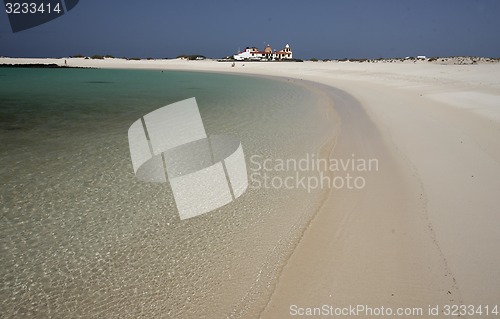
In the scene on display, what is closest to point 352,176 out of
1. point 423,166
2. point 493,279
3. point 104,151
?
point 423,166

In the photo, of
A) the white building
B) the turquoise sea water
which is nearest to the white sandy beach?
the turquoise sea water

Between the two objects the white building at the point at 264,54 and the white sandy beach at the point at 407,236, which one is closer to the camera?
the white sandy beach at the point at 407,236

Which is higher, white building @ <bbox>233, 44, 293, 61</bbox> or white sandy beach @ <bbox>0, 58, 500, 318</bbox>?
white building @ <bbox>233, 44, 293, 61</bbox>

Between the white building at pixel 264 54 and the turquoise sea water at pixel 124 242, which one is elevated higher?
the white building at pixel 264 54

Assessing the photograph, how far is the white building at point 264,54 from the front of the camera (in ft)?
420

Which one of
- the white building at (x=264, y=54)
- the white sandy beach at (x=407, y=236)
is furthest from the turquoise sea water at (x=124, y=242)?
the white building at (x=264, y=54)

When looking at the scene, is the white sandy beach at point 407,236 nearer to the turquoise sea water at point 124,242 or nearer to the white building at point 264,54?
the turquoise sea water at point 124,242

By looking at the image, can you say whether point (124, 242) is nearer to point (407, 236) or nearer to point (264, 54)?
point (407, 236)

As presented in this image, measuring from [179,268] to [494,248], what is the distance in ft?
12.3

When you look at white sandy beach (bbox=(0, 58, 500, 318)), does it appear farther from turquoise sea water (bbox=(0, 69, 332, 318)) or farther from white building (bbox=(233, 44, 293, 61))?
Answer: white building (bbox=(233, 44, 293, 61))

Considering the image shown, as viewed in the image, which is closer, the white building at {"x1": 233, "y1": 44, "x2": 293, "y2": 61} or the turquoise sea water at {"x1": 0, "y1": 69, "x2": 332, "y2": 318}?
the turquoise sea water at {"x1": 0, "y1": 69, "x2": 332, "y2": 318}

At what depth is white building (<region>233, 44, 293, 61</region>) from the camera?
12788 cm

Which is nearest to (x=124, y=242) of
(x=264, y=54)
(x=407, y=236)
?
(x=407, y=236)

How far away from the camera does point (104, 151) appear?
8.70 m
